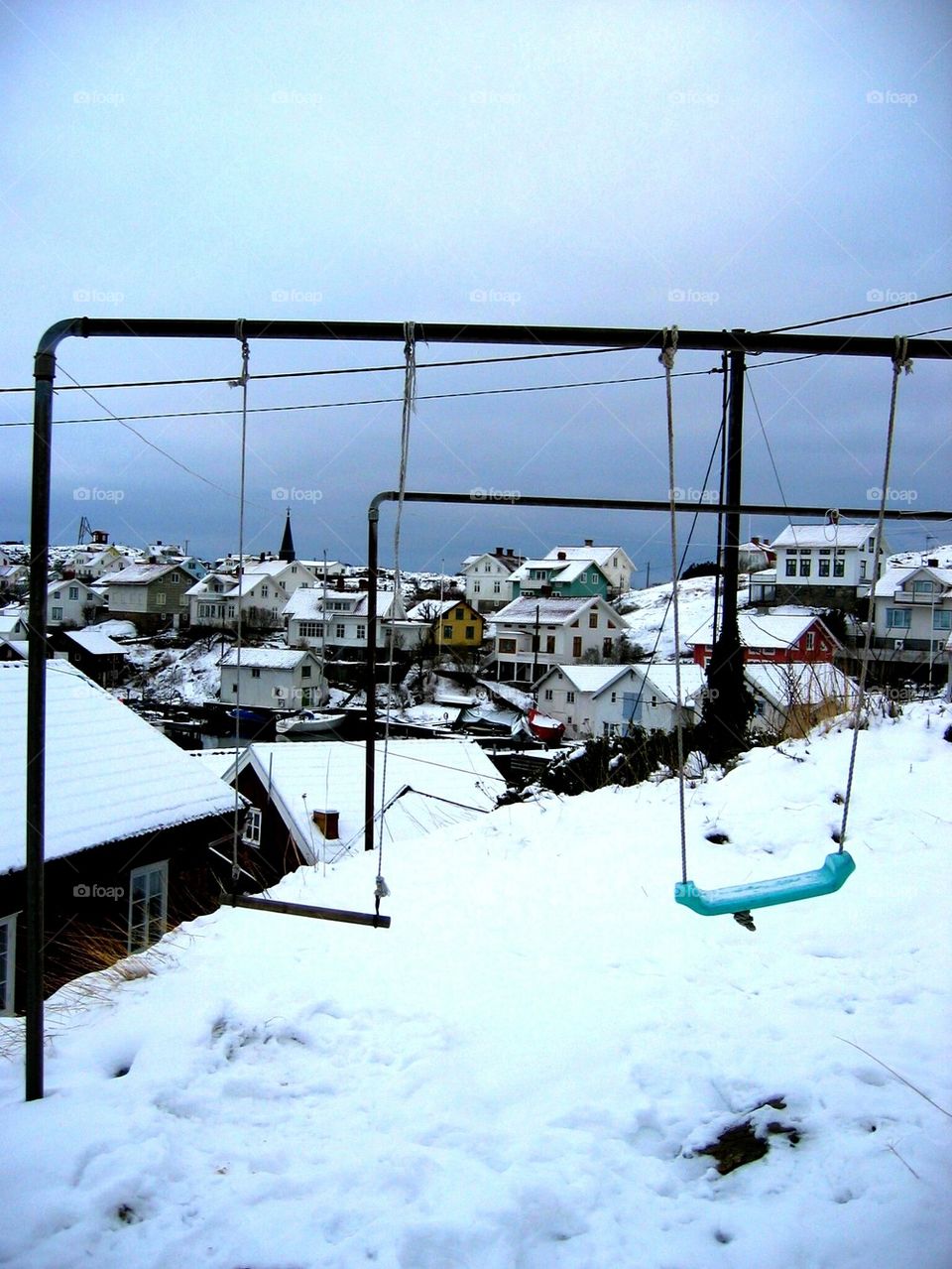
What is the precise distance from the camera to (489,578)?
23.4 m

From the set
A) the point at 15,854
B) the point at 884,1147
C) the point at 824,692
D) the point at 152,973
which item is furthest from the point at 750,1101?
the point at 15,854

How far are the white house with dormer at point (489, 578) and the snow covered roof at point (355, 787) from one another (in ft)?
36.7

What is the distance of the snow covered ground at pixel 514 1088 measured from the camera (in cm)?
181

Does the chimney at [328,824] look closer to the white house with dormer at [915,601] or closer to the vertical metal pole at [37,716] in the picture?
the vertical metal pole at [37,716]

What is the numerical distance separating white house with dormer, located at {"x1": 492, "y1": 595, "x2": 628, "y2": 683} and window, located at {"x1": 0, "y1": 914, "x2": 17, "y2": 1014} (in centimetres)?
1619

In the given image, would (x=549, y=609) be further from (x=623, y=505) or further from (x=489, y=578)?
(x=623, y=505)

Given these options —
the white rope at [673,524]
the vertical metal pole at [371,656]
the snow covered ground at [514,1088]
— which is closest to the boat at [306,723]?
the vertical metal pole at [371,656]

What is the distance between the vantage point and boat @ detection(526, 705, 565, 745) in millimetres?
22016

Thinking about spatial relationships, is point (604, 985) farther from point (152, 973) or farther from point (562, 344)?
point (562, 344)

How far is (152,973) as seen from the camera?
311cm

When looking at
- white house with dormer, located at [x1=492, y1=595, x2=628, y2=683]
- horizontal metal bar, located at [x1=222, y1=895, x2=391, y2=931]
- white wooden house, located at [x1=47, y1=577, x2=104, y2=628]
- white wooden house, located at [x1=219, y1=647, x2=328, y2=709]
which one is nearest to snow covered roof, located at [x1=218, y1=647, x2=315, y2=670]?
white wooden house, located at [x1=219, y1=647, x2=328, y2=709]

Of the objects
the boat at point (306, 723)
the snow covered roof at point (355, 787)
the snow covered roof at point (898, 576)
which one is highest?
the snow covered roof at point (898, 576)

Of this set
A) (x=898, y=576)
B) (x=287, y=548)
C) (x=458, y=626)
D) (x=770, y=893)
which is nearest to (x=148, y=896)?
(x=770, y=893)

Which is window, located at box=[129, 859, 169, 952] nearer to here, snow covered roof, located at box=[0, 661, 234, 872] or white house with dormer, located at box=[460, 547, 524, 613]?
snow covered roof, located at box=[0, 661, 234, 872]
